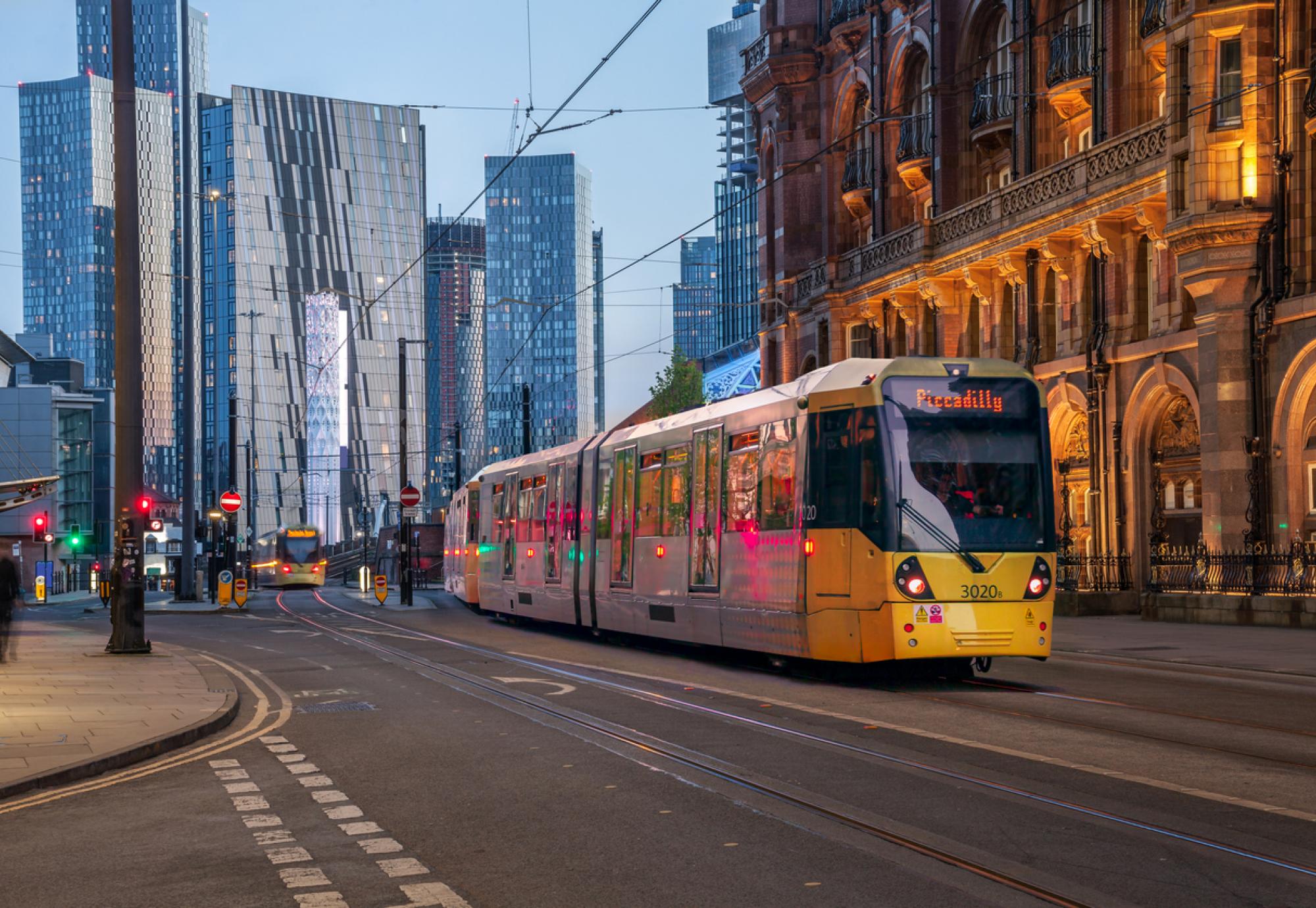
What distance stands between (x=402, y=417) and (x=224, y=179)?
11475 centimetres

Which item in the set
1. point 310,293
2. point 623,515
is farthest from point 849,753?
point 310,293

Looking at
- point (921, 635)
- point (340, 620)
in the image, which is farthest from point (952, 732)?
point (340, 620)

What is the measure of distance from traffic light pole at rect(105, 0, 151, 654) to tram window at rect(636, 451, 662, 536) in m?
7.28

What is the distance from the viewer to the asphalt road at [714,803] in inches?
281

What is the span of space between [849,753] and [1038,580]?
5787mm

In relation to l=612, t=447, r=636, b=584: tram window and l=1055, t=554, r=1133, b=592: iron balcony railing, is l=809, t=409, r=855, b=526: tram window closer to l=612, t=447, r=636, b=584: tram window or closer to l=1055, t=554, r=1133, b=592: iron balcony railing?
l=612, t=447, r=636, b=584: tram window

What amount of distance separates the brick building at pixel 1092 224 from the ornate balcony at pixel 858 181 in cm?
11

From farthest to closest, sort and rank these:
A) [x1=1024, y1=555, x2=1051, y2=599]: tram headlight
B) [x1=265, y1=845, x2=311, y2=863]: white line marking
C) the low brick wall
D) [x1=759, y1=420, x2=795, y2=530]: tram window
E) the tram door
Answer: the low brick wall < the tram door < [x1=759, y1=420, x2=795, y2=530]: tram window < [x1=1024, y1=555, x2=1051, y2=599]: tram headlight < [x1=265, y1=845, x2=311, y2=863]: white line marking

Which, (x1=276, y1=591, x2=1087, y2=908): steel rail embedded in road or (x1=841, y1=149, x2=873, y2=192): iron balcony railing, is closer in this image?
(x1=276, y1=591, x2=1087, y2=908): steel rail embedded in road

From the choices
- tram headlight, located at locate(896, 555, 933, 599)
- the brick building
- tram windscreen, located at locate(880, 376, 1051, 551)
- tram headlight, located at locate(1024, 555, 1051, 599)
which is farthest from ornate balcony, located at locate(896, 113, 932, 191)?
tram headlight, located at locate(896, 555, 933, 599)

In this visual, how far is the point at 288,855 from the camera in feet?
26.5

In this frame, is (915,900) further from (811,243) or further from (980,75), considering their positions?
(811,243)

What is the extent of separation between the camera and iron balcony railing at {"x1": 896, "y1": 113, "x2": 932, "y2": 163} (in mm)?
46562

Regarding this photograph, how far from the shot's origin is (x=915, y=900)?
21.9 ft
